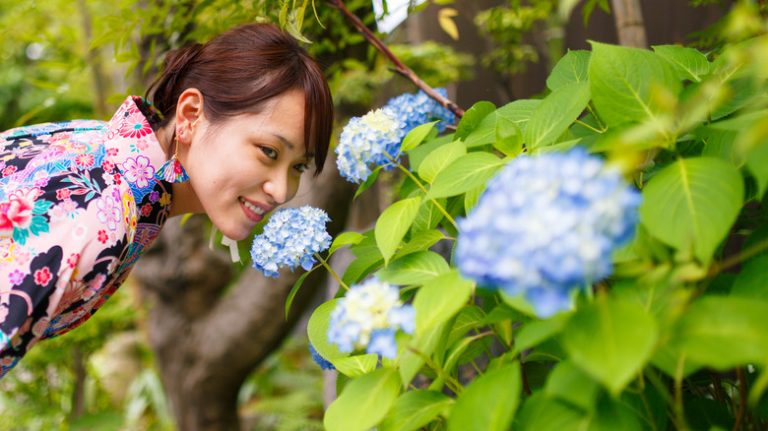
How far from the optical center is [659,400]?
0.63 m

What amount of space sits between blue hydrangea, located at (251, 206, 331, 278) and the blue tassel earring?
444 millimetres

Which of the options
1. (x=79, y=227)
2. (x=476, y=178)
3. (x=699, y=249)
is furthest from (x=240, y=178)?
(x=699, y=249)

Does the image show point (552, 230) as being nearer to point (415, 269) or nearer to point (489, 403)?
point (489, 403)

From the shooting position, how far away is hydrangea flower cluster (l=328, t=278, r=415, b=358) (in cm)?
59

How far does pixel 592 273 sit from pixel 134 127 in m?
1.10

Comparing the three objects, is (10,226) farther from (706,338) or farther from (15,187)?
(706,338)

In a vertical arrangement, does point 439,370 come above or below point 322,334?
above

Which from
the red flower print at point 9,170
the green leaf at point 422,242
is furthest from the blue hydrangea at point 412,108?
the red flower print at point 9,170

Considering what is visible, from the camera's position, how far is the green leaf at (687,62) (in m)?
0.84

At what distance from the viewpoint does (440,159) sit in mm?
871

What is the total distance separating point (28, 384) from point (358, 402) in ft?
11.7

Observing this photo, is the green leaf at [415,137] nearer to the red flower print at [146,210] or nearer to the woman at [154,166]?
the woman at [154,166]

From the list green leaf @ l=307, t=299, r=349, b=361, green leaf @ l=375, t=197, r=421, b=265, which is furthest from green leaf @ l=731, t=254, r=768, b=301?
green leaf @ l=307, t=299, r=349, b=361

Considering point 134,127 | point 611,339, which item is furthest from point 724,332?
point 134,127
